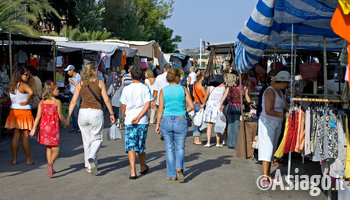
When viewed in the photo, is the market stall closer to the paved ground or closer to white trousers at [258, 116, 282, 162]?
white trousers at [258, 116, 282, 162]

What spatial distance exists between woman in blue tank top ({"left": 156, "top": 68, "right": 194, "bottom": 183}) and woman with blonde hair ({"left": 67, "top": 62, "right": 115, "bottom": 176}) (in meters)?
1.05

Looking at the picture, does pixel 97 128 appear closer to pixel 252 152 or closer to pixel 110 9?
pixel 252 152

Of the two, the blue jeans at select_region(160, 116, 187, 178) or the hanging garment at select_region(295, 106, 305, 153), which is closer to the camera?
the hanging garment at select_region(295, 106, 305, 153)

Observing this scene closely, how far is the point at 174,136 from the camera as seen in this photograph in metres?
6.89

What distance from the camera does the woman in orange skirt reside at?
8.02 meters

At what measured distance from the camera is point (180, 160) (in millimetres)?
6855

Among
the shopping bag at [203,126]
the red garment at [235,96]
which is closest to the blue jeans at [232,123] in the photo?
the red garment at [235,96]

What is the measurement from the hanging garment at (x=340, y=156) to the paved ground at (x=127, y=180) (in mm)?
682

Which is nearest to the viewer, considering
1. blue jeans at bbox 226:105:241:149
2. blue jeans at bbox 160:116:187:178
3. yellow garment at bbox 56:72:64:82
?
blue jeans at bbox 160:116:187:178

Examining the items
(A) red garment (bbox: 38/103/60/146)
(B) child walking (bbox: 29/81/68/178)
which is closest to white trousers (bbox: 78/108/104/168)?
(B) child walking (bbox: 29/81/68/178)

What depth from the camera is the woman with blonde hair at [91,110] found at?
7145 millimetres

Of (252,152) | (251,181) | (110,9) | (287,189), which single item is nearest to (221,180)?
(251,181)

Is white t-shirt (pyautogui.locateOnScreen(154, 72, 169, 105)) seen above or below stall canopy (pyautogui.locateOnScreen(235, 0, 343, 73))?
below

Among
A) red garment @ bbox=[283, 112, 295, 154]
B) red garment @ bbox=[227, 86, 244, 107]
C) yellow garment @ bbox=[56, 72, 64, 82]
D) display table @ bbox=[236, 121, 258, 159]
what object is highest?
yellow garment @ bbox=[56, 72, 64, 82]
